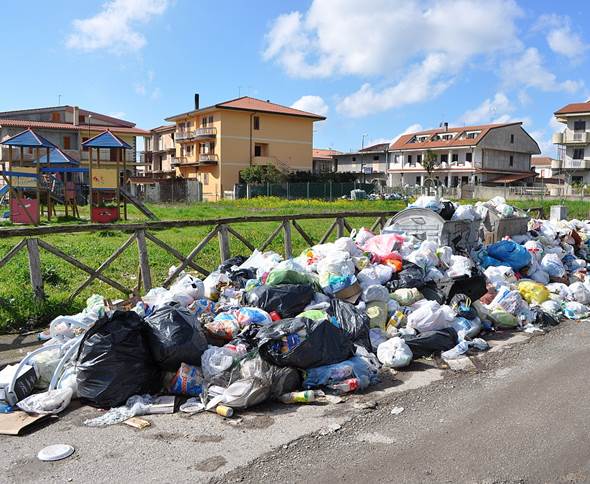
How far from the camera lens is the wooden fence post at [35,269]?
6.61 metres

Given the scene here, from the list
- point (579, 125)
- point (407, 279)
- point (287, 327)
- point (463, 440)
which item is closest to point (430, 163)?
point (579, 125)

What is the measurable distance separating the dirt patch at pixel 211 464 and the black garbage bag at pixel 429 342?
2.77 m

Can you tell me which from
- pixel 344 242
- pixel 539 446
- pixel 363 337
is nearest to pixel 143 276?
A: pixel 344 242

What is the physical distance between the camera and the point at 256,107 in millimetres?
54062

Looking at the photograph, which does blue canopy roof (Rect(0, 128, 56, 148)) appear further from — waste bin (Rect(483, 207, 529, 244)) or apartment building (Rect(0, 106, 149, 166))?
apartment building (Rect(0, 106, 149, 166))

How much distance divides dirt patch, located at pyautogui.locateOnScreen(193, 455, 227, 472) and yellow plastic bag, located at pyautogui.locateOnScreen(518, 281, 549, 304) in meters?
5.83

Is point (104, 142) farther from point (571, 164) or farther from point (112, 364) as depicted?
point (571, 164)

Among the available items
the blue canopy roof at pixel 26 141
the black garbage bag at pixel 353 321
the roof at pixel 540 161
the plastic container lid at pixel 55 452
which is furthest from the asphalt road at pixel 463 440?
the roof at pixel 540 161

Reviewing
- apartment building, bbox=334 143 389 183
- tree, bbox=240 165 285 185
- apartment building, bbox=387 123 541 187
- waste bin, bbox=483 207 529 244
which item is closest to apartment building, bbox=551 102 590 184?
apartment building, bbox=387 123 541 187

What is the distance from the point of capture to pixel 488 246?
31.8ft

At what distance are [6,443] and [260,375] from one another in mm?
1871

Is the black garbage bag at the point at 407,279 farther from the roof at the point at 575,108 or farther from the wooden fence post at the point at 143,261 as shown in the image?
the roof at the point at 575,108

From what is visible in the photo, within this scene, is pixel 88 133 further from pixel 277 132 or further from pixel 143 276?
pixel 143 276

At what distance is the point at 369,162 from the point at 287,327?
70.0m
